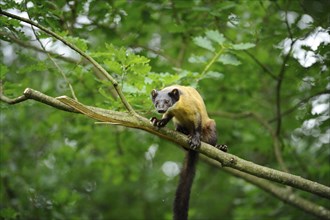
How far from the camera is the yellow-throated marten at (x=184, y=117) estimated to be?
7441 mm

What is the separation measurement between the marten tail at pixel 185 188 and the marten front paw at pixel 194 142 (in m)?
1.39

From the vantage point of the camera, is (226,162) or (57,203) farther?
(57,203)

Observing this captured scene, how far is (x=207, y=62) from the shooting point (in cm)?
877

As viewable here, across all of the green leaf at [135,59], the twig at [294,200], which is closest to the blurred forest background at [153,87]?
the green leaf at [135,59]

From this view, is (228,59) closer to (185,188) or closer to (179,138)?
(185,188)

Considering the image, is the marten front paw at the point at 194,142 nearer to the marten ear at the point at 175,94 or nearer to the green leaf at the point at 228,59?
the marten ear at the point at 175,94

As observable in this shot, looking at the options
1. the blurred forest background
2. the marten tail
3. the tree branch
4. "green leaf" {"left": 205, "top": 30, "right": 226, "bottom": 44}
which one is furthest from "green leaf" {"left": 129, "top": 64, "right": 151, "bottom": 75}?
the marten tail

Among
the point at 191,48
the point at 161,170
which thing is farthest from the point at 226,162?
the point at 161,170

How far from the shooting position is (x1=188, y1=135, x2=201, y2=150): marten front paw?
6480mm

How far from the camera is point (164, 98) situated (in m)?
7.43

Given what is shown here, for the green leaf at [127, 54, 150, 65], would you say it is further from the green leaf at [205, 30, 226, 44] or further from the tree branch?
the green leaf at [205, 30, 226, 44]

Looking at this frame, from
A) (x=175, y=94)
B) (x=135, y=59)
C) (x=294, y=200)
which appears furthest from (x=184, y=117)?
(x=294, y=200)

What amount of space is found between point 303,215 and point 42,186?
711 cm

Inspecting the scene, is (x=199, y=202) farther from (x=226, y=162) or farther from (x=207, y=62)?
(x=226, y=162)
